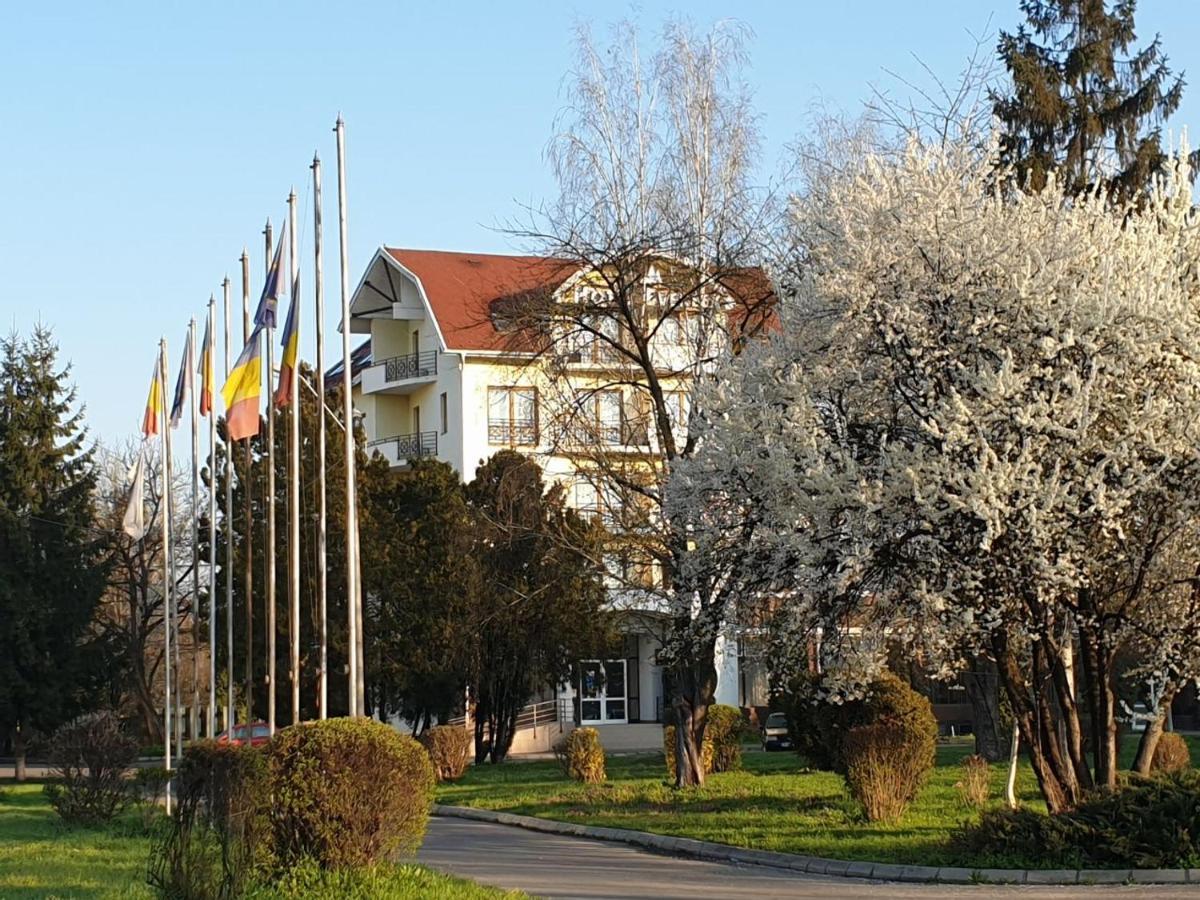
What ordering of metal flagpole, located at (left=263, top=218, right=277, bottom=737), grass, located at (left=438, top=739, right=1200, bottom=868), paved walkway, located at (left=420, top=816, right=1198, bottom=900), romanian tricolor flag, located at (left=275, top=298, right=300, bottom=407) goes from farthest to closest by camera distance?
metal flagpole, located at (left=263, top=218, right=277, bottom=737)
romanian tricolor flag, located at (left=275, top=298, right=300, bottom=407)
grass, located at (left=438, top=739, right=1200, bottom=868)
paved walkway, located at (left=420, top=816, right=1198, bottom=900)

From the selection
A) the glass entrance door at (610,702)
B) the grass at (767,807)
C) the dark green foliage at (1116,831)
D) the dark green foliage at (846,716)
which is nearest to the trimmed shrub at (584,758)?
the grass at (767,807)

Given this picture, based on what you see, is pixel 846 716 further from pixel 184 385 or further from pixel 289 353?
pixel 184 385

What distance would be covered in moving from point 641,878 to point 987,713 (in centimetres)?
1564

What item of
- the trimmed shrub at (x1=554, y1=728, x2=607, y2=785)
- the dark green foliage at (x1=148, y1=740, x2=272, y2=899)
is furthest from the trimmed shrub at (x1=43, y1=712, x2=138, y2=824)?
the dark green foliage at (x1=148, y1=740, x2=272, y2=899)

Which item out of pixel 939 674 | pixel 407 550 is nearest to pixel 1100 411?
pixel 939 674

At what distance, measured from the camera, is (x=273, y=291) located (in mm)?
26531

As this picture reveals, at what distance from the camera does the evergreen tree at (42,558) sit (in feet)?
143

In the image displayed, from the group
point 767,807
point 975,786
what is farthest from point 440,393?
point 975,786

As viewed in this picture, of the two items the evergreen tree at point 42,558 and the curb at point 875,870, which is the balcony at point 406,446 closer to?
the evergreen tree at point 42,558

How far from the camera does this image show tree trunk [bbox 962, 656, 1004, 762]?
30.1 metres

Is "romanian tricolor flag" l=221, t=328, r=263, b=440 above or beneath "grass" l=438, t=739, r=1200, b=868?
above

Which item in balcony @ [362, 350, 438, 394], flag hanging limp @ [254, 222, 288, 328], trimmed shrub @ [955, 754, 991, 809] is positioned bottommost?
trimmed shrub @ [955, 754, 991, 809]

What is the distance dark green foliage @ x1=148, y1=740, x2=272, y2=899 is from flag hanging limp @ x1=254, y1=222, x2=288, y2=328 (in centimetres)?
1420

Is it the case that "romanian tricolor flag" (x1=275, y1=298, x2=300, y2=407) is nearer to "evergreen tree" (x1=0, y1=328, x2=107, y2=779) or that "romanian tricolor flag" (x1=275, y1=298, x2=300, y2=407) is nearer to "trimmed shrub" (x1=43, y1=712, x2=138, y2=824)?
"trimmed shrub" (x1=43, y1=712, x2=138, y2=824)
